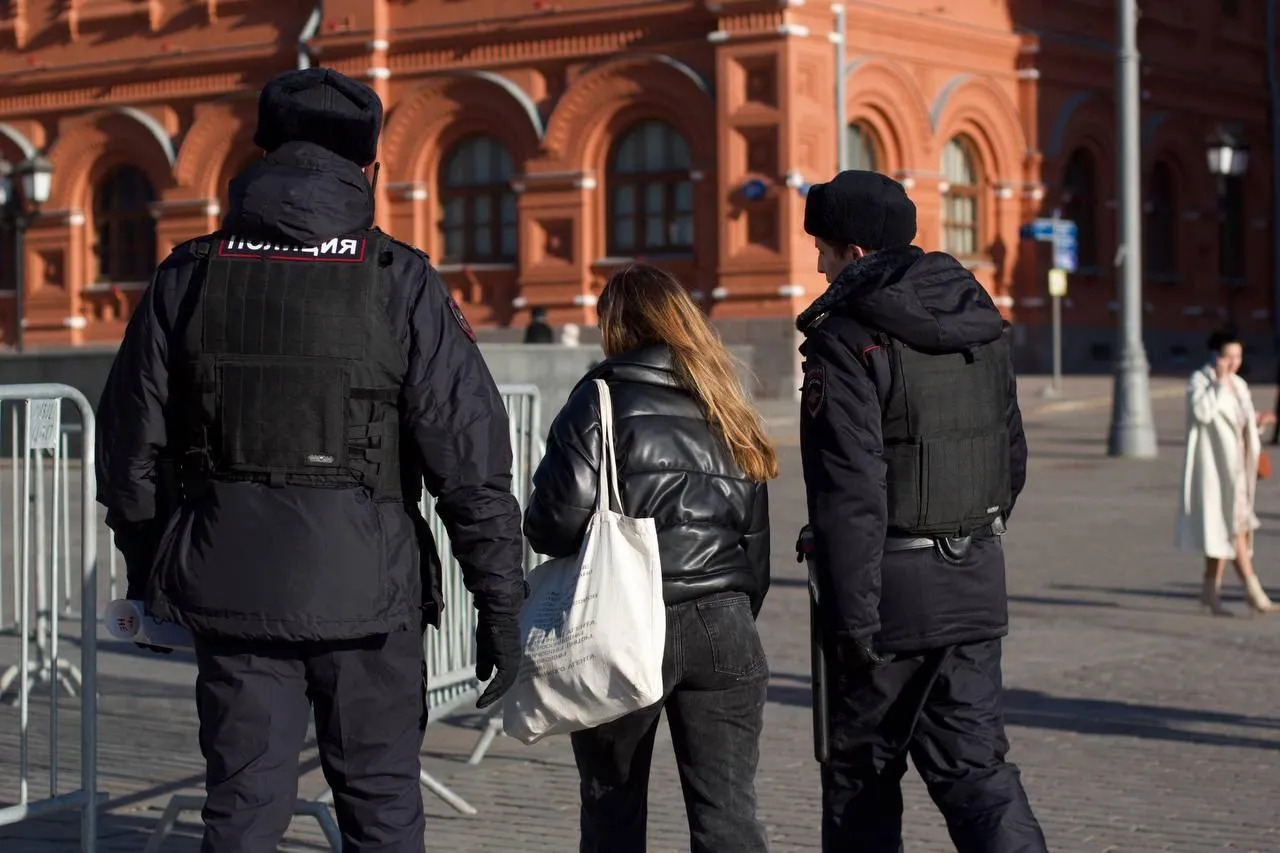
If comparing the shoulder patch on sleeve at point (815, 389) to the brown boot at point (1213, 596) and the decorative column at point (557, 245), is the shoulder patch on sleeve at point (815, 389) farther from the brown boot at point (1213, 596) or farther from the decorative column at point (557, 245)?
the decorative column at point (557, 245)

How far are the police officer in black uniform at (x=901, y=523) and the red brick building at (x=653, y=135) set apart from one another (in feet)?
88.1

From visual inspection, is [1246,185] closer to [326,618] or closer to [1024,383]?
[1024,383]

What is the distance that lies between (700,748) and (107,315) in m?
35.4

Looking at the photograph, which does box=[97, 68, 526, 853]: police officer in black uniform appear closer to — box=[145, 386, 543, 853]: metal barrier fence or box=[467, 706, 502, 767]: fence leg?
box=[145, 386, 543, 853]: metal barrier fence

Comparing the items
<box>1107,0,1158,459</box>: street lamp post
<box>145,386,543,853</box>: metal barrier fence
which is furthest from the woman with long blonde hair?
<box>1107,0,1158,459</box>: street lamp post

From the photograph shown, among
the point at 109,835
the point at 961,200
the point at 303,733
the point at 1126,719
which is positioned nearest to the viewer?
the point at 303,733

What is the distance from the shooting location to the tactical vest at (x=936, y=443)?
538 cm

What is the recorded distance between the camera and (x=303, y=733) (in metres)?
4.76

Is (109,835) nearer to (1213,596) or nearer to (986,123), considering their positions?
(1213,596)

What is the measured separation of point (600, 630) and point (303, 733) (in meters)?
0.81

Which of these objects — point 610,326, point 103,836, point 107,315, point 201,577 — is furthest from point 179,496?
point 107,315

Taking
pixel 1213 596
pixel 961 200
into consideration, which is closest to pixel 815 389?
pixel 1213 596

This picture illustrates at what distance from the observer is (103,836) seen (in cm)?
702

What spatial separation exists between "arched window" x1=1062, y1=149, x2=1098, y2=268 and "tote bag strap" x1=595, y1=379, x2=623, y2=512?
3405 cm
